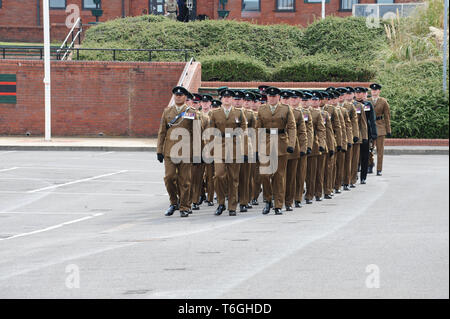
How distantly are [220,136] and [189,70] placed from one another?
763 inches

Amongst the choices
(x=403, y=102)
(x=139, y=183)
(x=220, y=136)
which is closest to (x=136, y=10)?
(x=403, y=102)

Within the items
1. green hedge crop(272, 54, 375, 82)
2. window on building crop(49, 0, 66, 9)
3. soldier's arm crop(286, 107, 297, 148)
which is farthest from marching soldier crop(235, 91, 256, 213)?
window on building crop(49, 0, 66, 9)

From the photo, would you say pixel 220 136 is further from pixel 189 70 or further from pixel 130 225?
pixel 189 70

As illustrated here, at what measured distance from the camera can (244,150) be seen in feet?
50.0

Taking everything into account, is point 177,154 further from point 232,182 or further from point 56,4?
point 56,4

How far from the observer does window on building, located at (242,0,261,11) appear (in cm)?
5028

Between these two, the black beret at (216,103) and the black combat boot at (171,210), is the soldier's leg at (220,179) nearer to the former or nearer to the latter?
the black combat boot at (171,210)

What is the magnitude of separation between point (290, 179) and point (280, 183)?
2.28 ft

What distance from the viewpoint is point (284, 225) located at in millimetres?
13586

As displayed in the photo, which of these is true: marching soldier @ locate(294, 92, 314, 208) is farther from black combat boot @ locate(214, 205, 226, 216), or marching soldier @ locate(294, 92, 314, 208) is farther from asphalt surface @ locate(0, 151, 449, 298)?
black combat boot @ locate(214, 205, 226, 216)

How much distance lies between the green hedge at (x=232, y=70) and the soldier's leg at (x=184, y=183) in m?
22.0

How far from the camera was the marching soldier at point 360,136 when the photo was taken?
64.2 ft

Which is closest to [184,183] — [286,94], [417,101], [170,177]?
[170,177]

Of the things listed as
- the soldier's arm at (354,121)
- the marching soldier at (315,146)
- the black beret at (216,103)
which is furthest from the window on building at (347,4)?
the black beret at (216,103)
